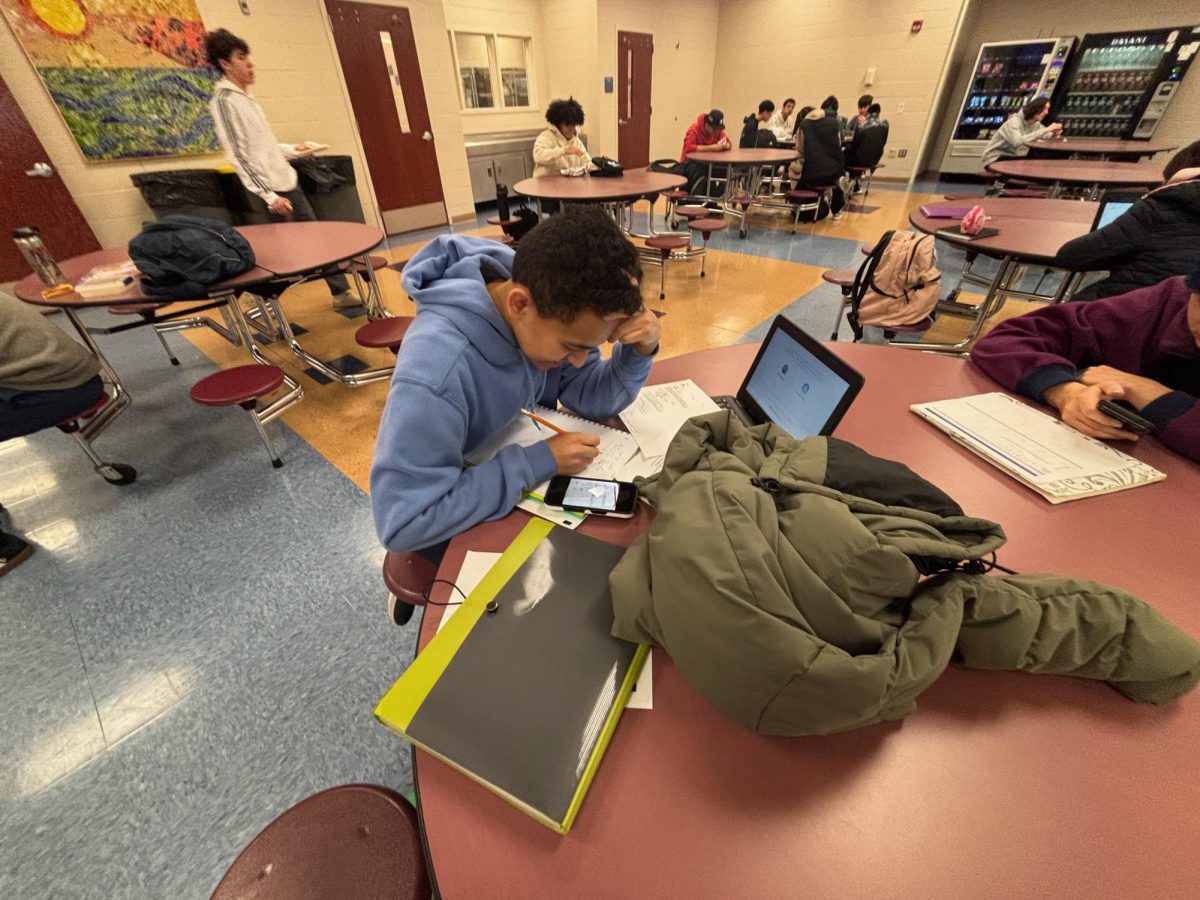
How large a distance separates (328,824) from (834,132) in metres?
6.95

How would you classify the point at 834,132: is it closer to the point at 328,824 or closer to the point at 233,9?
the point at 233,9

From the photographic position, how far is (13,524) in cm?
202

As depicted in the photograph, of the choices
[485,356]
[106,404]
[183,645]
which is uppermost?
[485,356]

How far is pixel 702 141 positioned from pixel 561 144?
2.64m

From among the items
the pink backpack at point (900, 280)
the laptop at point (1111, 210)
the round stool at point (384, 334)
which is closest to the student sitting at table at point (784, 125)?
the laptop at point (1111, 210)

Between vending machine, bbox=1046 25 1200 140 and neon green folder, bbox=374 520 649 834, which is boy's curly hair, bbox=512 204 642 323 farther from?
vending machine, bbox=1046 25 1200 140

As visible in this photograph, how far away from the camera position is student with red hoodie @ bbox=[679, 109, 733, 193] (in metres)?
6.07

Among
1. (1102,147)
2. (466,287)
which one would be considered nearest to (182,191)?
(466,287)

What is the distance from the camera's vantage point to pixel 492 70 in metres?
6.91

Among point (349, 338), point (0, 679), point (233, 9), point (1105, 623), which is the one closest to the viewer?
point (1105, 623)

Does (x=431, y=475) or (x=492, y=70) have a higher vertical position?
(x=492, y=70)

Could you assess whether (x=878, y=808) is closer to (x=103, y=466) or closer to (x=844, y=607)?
(x=844, y=607)

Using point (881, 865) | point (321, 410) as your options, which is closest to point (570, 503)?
point (881, 865)

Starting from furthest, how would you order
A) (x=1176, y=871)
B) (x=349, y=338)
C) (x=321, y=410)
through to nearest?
(x=349, y=338) < (x=321, y=410) < (x=1176, y=871)
